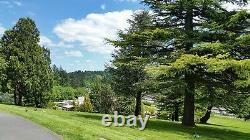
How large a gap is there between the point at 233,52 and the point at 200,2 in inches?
→ 146

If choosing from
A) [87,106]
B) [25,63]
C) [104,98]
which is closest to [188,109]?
[25,63]

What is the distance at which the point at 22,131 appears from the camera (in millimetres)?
15617

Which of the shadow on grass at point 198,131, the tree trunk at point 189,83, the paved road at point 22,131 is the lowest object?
the shadow on grass at point 198,131

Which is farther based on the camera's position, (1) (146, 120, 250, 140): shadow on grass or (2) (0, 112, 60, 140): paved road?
(1) (146, 120, 250, 140): shadow on grass

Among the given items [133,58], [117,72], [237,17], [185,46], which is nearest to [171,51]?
[185,46]

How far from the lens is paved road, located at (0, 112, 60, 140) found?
1423 cm

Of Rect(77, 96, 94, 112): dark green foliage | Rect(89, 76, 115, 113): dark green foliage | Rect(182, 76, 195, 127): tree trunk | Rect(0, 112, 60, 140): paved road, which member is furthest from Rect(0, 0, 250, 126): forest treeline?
Rect(77, 96, 94, 112): dark green foliage

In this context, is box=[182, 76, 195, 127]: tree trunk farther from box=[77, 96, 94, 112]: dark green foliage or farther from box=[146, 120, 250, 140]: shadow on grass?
box=[77, 96, 94, 112]: dark green foliage

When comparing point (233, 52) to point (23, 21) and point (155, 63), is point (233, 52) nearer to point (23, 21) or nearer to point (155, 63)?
point (155, 63)

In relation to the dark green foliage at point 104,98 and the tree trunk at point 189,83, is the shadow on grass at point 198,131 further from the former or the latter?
the dark green foliage at point 104,98

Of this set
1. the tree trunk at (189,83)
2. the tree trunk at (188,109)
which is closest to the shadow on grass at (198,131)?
the tree trunk at (188,109)

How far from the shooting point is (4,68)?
46312mm

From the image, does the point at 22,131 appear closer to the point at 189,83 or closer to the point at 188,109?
the point at 189,83

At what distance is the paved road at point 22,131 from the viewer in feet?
46.7
